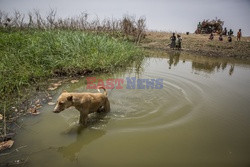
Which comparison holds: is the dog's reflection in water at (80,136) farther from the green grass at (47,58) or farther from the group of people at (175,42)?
the group of people at (175,42)

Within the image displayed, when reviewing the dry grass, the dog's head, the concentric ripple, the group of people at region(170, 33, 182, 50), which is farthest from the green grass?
the dry grass

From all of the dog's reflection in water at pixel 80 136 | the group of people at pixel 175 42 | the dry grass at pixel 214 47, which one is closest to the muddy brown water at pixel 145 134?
the dog's reflection in water at pixel 80 136

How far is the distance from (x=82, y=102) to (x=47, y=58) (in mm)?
4478

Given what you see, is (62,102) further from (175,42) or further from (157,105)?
(175,42)

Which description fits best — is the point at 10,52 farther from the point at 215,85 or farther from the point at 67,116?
the point at 215,85

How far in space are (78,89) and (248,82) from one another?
7417mm

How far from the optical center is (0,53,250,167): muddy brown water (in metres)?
3.24

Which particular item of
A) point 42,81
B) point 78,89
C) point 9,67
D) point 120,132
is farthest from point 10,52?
point 120,132

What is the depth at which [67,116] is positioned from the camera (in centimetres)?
460

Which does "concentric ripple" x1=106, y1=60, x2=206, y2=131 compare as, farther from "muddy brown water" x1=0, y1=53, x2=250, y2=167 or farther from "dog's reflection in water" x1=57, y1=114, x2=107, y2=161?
"dog's reflection in water" x1=57, y1=114, x2=107, y2=161

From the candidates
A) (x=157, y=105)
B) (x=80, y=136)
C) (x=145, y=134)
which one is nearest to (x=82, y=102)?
(x=80, y=136)

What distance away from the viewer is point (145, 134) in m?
4.00

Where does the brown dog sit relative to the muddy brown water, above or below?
above

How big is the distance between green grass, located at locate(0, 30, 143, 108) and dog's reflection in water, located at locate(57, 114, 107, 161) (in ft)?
8.28
